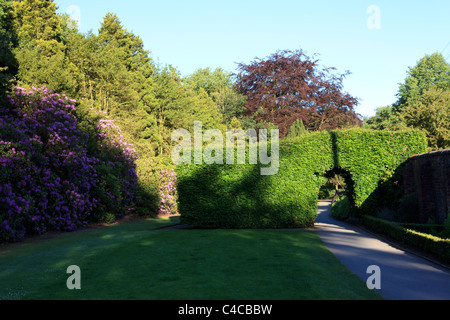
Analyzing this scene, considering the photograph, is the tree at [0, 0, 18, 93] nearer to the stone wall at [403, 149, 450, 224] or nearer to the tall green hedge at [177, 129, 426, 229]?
the tall green hedge at [177, 129, 426, 229]

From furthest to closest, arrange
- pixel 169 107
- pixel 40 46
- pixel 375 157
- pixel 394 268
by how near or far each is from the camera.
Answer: pixel 169 107, pixel 40 46, pixel 375 157, pixel 394 268

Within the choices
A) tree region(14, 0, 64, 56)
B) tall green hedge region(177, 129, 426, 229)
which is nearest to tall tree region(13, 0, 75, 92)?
tree region(14, 0, 64, 56)

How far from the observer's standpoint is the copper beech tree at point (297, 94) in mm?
36812

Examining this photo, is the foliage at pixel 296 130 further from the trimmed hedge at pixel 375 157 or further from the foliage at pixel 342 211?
the trimmed hedge at pixel 375 157

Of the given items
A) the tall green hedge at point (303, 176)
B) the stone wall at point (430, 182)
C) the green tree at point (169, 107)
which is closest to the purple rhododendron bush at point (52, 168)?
the tall green hedge at point (303, 176)

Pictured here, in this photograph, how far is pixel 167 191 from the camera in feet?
92.8

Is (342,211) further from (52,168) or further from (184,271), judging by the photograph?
(184,271)

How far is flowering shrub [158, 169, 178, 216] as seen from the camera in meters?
28.2

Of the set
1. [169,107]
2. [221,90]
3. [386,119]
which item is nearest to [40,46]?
[169,107]

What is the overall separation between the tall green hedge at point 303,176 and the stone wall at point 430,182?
0.92 metres

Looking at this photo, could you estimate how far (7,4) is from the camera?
31234 millimetres

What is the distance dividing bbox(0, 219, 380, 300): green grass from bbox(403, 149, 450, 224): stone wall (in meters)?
4.98

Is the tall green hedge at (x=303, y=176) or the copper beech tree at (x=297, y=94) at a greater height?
the copper beech tree at (x=297, y=94)

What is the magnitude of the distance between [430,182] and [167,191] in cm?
1829
